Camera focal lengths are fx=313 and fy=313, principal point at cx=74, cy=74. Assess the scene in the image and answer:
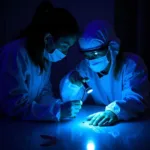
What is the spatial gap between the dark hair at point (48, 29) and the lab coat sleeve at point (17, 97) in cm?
12

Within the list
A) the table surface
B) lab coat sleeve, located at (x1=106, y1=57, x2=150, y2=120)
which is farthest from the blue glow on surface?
lab coat sleeve, located at (x1=106, y1=57, x2=150, y2=120)

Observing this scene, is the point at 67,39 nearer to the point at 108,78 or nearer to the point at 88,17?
the point at 108,78

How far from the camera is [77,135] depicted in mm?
1603

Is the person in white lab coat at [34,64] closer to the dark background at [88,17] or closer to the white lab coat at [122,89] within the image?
the white lab coat at [122,89]

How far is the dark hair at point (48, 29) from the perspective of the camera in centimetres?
189

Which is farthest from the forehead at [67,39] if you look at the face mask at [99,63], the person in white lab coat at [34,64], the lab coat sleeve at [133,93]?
the lab coat sleeve at [133,93]

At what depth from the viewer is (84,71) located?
7.38 feet

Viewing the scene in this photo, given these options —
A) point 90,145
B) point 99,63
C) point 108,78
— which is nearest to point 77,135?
point 90,145

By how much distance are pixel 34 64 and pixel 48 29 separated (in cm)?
23

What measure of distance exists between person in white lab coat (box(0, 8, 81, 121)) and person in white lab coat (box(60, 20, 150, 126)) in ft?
0.47

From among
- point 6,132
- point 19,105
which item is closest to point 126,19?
point 19,105

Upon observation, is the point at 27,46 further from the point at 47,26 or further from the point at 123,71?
the point at 123,71

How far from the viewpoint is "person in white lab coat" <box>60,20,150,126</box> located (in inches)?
73.3

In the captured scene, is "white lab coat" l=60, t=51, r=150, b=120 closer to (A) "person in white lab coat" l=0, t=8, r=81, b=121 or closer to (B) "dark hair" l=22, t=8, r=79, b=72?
(A) "person in white lab coat" l=0, t=8, r=81, b=121
